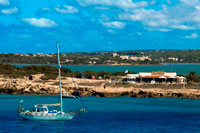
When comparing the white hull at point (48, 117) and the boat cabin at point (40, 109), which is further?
the boat cabin at point (40, 109)

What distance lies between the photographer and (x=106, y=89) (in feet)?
291

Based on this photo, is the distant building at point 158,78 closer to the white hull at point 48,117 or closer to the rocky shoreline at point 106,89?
the rocky shoreline at point 106,89

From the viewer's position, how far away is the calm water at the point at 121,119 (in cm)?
4581

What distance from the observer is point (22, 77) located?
109 meters

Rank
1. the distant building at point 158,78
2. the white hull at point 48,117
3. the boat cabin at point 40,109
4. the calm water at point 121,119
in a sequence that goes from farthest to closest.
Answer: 1. the distant building at point 158,78
2. the boat cabin at point 40,109
3. the white hull at point 48,117
4. the calm water at point 121,119

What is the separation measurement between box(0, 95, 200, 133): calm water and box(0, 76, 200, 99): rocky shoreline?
11.7 meters

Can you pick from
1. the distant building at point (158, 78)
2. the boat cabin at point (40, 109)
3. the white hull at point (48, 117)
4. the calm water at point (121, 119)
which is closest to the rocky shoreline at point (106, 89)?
the distant building at point (158, 78)

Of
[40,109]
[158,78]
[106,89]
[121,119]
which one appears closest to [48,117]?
[40,109]

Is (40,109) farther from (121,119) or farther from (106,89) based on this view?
(106,89)

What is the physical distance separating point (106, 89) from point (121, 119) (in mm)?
35378

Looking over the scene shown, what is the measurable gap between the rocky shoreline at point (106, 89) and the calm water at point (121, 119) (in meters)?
11.7

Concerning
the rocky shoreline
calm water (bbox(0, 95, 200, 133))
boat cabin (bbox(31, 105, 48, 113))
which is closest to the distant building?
the rocky shoreline

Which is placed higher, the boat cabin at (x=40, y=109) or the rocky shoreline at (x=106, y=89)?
the rocky shoreline at (x=106, y=89)

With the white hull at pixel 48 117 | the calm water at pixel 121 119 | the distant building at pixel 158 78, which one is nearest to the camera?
the calm water at pixel 121 119
